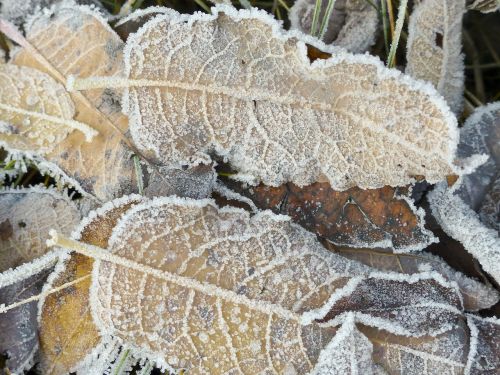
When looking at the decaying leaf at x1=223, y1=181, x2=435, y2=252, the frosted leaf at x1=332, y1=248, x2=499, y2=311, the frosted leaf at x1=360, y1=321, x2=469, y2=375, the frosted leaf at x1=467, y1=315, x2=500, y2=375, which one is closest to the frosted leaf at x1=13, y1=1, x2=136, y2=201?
the decaying leaf at x1=223, y1=181, x2=435, y2=252

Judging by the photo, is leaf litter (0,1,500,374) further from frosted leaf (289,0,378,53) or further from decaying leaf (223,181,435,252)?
frosted leaf (289,0,378,53)

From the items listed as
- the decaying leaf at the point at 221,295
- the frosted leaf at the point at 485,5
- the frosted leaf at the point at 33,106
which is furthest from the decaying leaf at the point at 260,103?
the frosted leaf at the point at 485,5

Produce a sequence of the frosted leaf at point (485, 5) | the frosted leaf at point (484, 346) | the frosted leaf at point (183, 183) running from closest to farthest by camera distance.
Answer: the frosted leaf at point (484, 346)
the frosted leaf at point (183, 183)
the frosted leaf at point (485, 5)

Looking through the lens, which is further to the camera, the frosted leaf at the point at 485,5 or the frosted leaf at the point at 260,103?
the frosted leaf at the point at 485,5

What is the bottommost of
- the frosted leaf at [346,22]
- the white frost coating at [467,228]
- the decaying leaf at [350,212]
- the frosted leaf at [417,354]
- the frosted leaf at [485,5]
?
the frosted leaf at [417,354]

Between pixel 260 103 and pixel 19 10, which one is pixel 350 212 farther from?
pixel 19 10

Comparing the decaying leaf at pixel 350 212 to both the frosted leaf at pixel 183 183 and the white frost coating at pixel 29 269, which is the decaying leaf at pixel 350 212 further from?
the white frost coating at pixel 29 269
